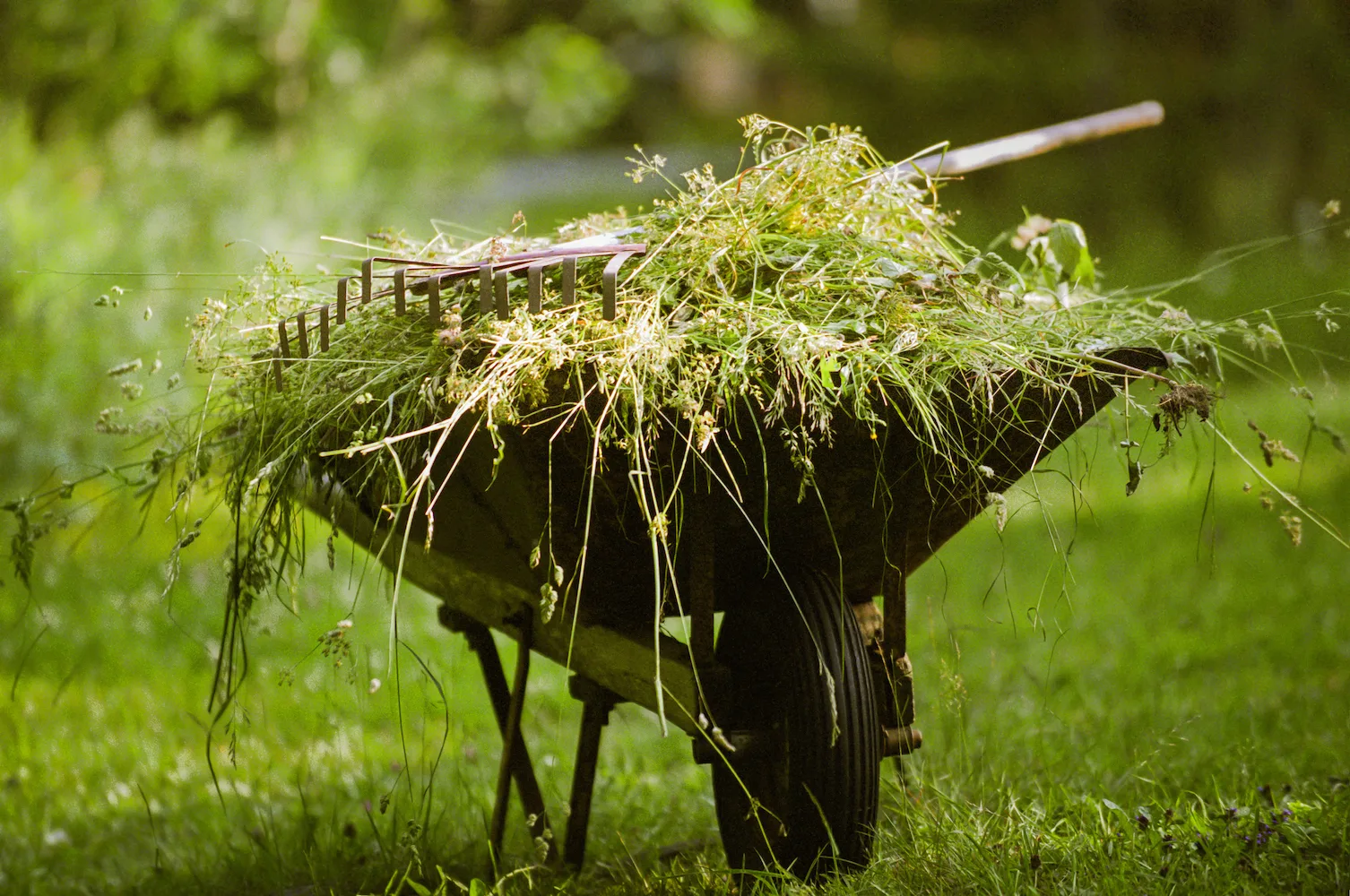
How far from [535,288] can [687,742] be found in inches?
94.5

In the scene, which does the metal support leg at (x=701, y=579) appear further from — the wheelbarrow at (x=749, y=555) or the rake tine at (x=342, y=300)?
the rake tine at (x=342, y=300)

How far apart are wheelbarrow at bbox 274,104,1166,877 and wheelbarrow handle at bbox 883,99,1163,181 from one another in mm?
57

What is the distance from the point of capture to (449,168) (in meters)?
9.41

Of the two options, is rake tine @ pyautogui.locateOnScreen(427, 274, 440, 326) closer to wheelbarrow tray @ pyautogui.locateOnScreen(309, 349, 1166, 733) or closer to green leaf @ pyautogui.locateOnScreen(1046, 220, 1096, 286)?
wheelbarrow tray @ pyautogui.locateOnScreen(309, 349, 1166, 733)

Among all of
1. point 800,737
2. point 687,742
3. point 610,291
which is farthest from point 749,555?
point 687,742

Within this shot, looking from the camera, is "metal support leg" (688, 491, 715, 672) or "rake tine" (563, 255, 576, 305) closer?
"rake tine" (563, 255, 576, 305)

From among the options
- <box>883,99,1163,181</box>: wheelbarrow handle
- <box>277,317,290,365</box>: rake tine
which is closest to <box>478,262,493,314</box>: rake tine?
<box>277,317,290,365</box>: rake tine

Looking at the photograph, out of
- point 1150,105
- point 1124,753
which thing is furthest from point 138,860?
point 1150,105

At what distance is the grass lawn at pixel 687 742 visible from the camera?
2092 mm

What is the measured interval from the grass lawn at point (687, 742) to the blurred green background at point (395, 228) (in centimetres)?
3

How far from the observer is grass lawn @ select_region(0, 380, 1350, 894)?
209 cm

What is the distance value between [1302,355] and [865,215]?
6705 mm

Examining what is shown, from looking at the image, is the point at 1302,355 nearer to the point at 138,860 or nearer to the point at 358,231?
the point at 358,231

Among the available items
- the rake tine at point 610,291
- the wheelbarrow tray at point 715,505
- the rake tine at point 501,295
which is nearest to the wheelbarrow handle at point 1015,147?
the wheelbarrow tray at point 715,505
